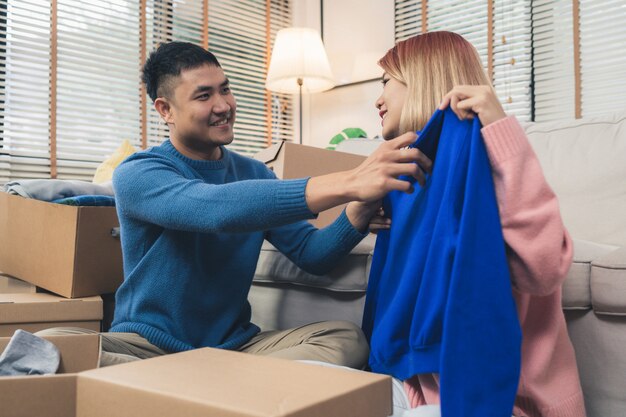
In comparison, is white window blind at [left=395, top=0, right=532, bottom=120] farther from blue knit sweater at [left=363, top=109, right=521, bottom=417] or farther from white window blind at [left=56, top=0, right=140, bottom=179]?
blue knit sweater at [left=363, top=109, right=521, bottom=417]

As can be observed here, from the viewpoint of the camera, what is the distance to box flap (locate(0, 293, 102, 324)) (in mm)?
1480

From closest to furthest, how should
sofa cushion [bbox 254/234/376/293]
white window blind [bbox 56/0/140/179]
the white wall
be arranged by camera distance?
sofa cushion [bbox 254/234/376/293] < white window blind [bbox 56/0/140/179] < the white wall

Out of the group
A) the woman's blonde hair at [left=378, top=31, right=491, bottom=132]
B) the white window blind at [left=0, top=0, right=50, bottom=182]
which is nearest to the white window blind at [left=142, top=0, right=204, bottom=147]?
the white window blind at [left=0, top=0, right=50, bottom=182]

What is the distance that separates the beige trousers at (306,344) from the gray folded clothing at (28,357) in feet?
0.92

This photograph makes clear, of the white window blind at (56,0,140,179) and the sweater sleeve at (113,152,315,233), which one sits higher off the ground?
the white window blind at (56,0,140,179)

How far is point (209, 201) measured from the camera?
102 centimetres

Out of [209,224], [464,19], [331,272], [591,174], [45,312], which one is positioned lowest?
[45,312]

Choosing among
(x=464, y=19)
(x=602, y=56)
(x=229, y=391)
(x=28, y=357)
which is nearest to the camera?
(x=229, y=391)

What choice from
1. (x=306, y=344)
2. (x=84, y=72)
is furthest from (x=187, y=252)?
(x=84, y=72)

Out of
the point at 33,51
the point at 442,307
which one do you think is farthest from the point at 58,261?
the point at 33,51

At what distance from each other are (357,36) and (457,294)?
3026mm

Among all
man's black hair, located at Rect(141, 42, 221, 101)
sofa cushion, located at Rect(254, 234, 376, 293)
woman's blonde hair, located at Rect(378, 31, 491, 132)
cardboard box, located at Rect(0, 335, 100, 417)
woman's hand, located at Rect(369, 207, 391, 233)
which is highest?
man's black hair, located at Rect(141, 42, 221, 101)

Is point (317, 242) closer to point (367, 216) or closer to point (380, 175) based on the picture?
point (367, 216)

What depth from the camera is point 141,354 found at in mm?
1145
